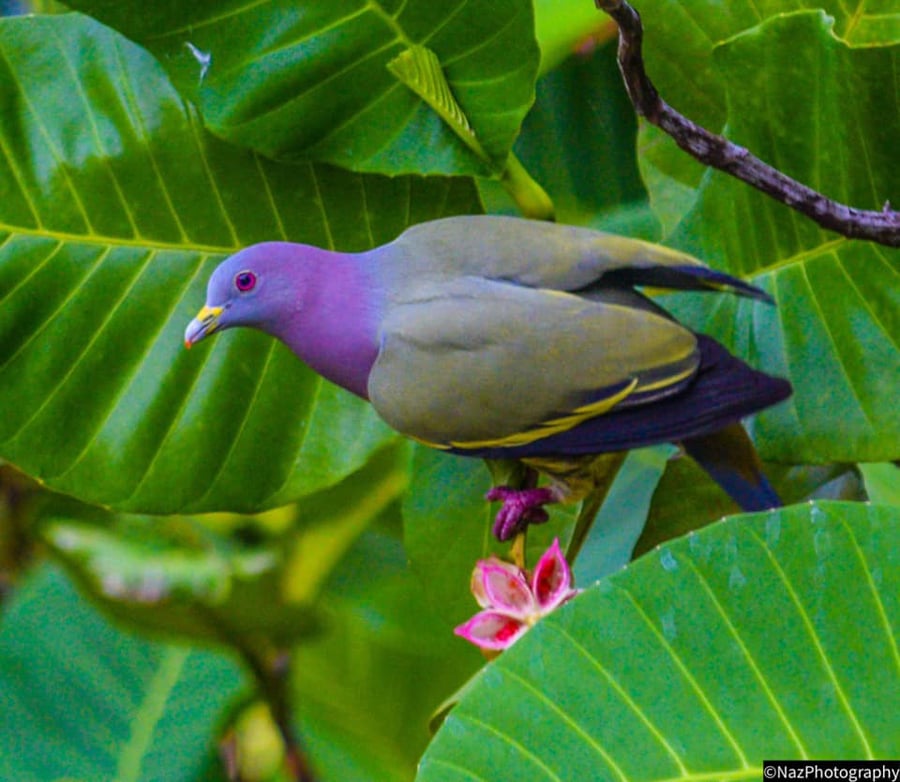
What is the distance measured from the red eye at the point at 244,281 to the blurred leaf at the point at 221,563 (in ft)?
1.82

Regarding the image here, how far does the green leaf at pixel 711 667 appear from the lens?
0.87 meters

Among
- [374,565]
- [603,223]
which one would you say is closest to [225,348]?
[603,223]

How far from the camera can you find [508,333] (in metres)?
1.05

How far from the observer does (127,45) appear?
3.97 ft

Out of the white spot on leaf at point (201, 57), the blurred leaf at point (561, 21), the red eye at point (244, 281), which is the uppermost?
the white spot on leaf at point (201, 57)

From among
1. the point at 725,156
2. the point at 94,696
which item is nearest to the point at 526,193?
the point at 725,156

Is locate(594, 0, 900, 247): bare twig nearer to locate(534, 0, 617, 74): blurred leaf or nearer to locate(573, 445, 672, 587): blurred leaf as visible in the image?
locate(534, 0, 617, 74): blurred leaf

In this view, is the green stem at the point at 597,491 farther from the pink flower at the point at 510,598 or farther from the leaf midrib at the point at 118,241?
the leaf midrib at the point at 118,241

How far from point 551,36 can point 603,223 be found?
0.24 meters

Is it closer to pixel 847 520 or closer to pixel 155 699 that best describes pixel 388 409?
pixel 847 520

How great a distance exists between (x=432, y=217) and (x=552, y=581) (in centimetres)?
39

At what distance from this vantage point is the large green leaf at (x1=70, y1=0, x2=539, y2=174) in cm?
109

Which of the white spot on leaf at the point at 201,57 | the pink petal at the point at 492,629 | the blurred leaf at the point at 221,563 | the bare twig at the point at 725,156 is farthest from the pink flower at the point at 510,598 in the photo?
the blurred leaf at the point at 221,563

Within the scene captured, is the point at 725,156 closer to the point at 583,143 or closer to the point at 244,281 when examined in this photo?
the point at 244,281
